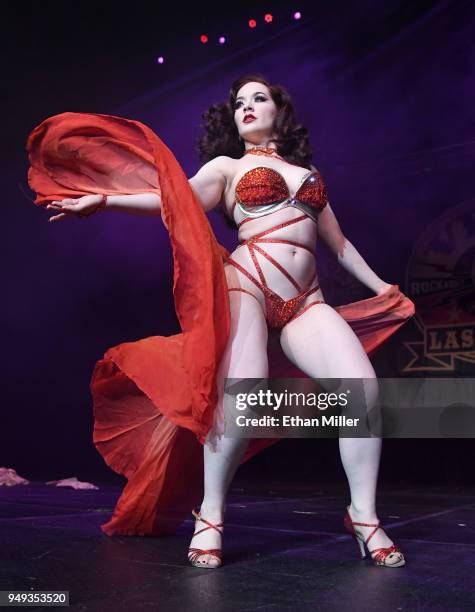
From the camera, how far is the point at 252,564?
180 centimetres

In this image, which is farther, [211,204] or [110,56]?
[110,56]

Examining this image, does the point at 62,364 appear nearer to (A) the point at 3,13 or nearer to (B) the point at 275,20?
(A) the point at 3,13

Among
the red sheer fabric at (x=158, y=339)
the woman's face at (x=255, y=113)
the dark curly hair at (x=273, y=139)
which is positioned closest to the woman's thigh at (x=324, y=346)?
the red sheer fabric at (x=158, y=339)

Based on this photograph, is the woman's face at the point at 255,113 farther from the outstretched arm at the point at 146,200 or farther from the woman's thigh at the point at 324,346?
the woman's thigh at the point at 324,346

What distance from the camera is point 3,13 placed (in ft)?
15.7

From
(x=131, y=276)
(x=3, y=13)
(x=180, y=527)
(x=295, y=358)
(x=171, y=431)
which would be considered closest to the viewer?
(x=295, y=358)

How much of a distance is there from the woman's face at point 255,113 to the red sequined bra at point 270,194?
0.22 m

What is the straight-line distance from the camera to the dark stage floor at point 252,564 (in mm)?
1421

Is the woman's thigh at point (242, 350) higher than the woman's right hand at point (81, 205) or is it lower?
lower

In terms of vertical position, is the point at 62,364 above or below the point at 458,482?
above

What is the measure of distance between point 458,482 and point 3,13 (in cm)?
418

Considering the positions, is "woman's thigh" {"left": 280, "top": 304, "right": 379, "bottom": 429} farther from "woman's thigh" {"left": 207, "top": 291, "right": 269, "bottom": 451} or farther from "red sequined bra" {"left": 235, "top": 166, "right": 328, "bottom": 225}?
"red sequined bra" {"left": 235, "top": 166, "right": 328, "bottom": 225}

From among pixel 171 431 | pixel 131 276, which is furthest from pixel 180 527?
pixel 131 276

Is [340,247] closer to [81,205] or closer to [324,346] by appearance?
[324,346]
